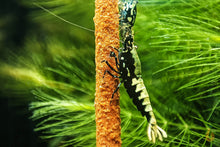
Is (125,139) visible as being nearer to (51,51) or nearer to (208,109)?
(208,109)

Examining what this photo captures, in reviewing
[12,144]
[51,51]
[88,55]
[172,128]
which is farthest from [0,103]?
[172,128]

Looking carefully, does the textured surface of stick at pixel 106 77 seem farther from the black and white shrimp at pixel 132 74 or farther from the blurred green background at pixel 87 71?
the blurred green background at pixel 87 71

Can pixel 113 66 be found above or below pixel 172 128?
above

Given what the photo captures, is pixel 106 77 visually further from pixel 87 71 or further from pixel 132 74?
pixel 87 71

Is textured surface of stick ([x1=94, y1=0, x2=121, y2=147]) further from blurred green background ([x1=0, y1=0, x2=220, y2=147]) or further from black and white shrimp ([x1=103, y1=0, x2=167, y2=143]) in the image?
blurred green background ([x1=0, y1=0, x2=220, y2=147])

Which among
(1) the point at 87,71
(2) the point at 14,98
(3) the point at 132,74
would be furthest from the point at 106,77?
(2) the point at 14,98

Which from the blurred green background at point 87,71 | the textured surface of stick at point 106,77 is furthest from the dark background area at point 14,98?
the textured surface of stick at point 106,77

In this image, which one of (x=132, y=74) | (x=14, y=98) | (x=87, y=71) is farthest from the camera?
(x=14, y=98)

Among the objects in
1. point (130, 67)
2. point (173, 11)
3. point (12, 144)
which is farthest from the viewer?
point (12, 144)
